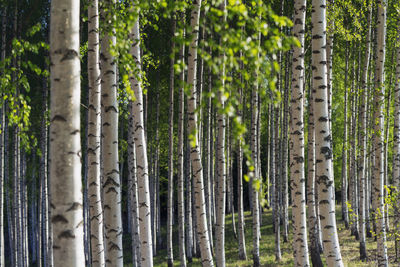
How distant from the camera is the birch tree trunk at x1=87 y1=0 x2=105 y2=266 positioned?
577 centimetres

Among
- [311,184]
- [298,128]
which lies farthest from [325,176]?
[311,184]

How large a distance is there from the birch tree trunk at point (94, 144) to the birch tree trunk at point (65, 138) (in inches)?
88.9

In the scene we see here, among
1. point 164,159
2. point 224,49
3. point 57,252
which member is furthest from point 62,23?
point 164,159

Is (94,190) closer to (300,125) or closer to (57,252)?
(57,252)

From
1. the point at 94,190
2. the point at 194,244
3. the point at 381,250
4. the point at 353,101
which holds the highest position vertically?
the point at 353,101

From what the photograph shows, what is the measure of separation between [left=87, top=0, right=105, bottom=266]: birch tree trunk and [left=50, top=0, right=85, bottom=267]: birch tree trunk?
7.41 ft

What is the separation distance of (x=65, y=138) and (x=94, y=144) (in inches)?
93.0

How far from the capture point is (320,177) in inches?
245

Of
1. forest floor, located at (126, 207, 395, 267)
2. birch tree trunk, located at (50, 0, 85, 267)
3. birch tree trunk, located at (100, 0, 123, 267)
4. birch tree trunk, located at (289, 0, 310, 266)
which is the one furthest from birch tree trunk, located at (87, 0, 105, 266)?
forest floor, located at (126, 207, 395, 267)

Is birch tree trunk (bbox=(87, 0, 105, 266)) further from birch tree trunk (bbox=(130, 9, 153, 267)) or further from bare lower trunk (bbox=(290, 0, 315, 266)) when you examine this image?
bare lower trunk (bbox=(290, 0, 315, 266))

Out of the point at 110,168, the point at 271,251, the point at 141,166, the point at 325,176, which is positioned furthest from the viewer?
the point at 271,251

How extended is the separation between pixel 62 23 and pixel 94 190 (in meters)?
2.87

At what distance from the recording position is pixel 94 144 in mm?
5781

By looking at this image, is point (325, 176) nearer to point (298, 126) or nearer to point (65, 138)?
point (298, 126)
